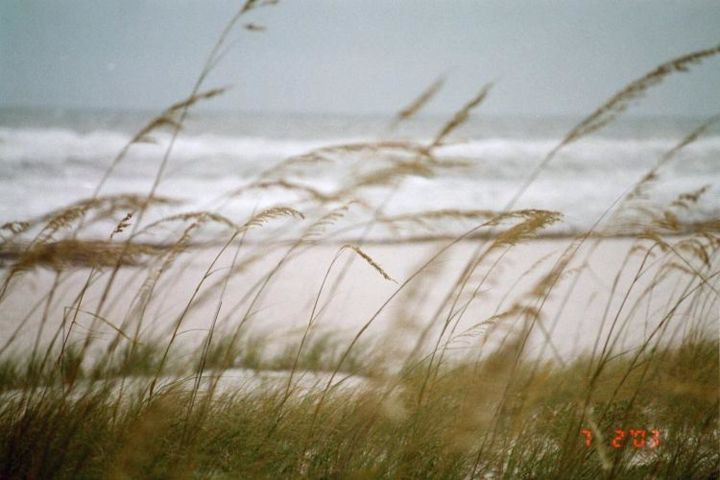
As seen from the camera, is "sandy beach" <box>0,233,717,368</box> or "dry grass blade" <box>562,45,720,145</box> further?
"sandy beach" <box>0,233,717,368</box>

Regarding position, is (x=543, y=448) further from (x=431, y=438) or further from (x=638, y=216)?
(x=638, y=216)

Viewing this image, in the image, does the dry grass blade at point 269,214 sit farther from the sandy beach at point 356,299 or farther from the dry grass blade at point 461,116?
the sandy beach at point 356,299

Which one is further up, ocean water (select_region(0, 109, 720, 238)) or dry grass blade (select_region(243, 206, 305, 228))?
ocean water (select_region(0, 109, 720, 238))

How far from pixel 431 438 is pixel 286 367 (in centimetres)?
113

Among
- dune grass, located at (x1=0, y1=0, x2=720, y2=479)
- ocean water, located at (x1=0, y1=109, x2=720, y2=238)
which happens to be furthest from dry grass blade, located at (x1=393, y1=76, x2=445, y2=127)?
ocean water, located at (x1=0, y1=109, x2=720, y2=238)
